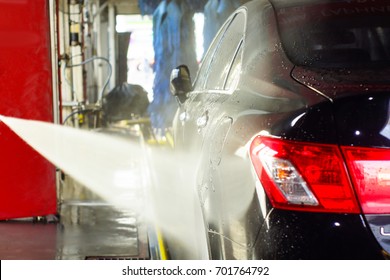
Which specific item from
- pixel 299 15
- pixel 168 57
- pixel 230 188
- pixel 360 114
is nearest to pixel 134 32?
pixel 168 57

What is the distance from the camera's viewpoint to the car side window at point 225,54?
301 cm

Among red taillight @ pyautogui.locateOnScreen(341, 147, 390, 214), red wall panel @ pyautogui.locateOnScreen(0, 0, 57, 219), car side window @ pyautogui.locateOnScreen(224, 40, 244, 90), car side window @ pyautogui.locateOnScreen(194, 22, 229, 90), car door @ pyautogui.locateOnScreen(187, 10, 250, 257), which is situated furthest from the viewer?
red wall panel @ pyautogui.locateOnScreen(0, 0, 57, 219)

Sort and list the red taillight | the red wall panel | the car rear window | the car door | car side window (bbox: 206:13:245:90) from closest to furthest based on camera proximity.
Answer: the red taillight → the car door → the car rear window → car side window (bbox: 206:13:245:90) → the red wall panel

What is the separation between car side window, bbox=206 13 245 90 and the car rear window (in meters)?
0.30

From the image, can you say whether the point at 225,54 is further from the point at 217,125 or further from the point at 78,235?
the point at 78,235

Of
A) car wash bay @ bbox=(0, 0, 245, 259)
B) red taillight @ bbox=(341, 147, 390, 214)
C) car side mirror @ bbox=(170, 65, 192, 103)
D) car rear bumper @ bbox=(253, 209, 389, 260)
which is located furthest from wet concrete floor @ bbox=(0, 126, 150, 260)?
red taillight @ bbox=(341, 147, 390, 214)

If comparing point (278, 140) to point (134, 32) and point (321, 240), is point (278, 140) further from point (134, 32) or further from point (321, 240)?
point (134, 32)

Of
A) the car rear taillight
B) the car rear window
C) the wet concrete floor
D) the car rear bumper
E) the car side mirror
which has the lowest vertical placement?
the wet concrete floor

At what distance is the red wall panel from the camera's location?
4.22m

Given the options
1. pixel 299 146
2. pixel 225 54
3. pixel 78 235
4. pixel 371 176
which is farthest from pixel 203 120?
pixel 78 235

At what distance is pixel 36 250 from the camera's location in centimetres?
393

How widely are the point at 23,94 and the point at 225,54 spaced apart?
1.65 meters

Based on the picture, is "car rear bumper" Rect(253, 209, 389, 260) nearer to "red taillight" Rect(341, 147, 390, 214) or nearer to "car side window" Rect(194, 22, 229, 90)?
"red taillight" Rect(341, 147, 390, 214)
